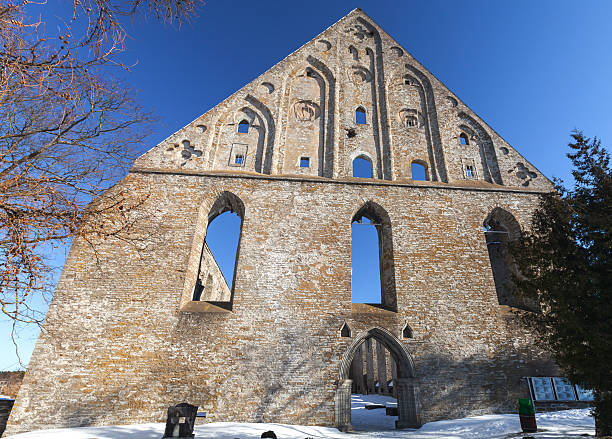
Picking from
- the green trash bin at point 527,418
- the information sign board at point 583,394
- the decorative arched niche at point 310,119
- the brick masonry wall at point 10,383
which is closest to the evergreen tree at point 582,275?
the green trash bin at point 527,418

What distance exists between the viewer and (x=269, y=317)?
8.40 metres

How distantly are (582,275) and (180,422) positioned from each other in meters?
7.09

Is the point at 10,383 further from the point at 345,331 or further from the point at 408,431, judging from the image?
the point at 408,431

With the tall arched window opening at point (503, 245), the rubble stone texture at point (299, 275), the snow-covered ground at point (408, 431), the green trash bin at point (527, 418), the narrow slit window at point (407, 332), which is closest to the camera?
the snow-covered ground at point (408, 431)

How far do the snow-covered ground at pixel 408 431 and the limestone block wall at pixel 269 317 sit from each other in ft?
1.26

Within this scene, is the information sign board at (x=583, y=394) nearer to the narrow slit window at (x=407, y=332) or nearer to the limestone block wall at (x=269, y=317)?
the limestone block wall at (x=269, y=317)

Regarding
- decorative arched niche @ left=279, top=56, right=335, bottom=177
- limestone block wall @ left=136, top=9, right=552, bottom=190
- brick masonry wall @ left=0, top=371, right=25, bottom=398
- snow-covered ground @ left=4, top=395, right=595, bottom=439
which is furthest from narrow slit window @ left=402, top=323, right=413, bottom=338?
brick masonry wall @ left=0, top=371, right=25, bottom=398

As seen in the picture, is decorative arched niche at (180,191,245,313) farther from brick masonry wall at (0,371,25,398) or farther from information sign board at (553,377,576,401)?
brick masonry wall at (0,371,25,398)

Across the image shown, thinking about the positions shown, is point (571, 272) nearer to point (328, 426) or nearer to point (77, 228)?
point (328, 426)

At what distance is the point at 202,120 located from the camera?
11.4 metres

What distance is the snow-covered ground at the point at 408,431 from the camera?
614 cm

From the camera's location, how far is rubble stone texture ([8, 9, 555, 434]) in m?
7.62

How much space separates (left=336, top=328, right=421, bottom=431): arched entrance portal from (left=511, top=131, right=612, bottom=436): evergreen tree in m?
2.91

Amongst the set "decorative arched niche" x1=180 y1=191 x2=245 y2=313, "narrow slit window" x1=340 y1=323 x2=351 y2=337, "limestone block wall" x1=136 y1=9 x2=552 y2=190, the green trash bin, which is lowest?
the green trash bin
